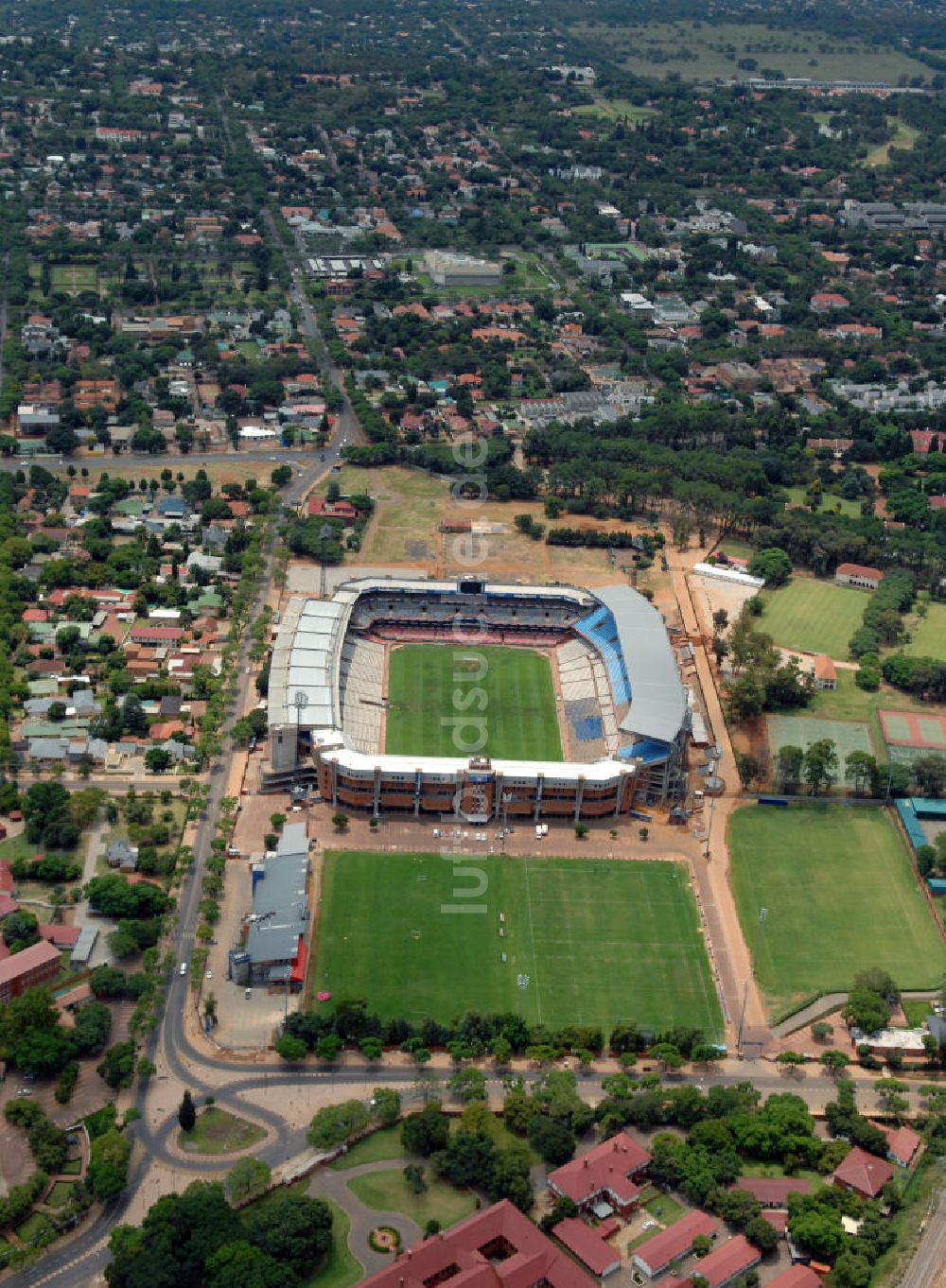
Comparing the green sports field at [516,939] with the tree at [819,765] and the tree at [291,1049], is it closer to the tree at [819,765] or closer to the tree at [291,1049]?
the tree at [291,1049]

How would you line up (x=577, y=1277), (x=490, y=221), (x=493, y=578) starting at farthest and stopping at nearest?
1. (x=490, y=221)
2. (x=493, y=578)
3. (x=577, y=1277)

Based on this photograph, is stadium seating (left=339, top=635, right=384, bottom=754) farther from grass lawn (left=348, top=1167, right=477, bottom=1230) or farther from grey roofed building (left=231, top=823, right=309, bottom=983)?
grass lawn (left=348, top=1167, right=477, bottom=1230)

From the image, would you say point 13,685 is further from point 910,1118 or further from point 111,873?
point 910,1118

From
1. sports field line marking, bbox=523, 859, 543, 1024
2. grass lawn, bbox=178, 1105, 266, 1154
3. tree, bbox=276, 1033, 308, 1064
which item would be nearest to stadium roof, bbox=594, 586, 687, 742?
sports field line marking, bbox=523, 859, 543, 1024

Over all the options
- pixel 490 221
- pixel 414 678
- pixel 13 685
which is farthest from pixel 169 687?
pixel 490 221

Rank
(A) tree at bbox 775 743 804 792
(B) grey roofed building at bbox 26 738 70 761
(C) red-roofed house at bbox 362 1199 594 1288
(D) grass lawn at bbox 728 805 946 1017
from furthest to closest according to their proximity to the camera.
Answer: (A) tree at bbox 775 743 804 792 → (B) grey roofed building at bbox 26 738 70 761 → (D) grass lawn at bbox 728 805 946 1017 → (C) red-roofed house at bbox 362 1199 594 1288
